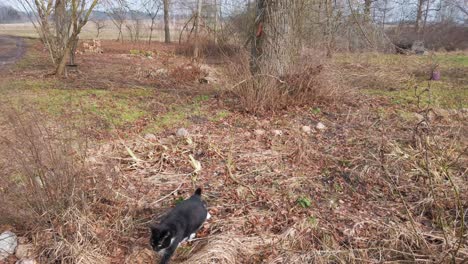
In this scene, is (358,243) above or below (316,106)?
below

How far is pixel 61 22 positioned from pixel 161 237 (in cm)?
885

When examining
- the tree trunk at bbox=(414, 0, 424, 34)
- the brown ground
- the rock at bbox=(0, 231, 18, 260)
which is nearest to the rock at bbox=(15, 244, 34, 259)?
the rock at bbox=(0, 231, 18, 260)

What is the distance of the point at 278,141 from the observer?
5.44 metres

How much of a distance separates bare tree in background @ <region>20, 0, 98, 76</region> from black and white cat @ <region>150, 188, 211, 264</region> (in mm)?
8022

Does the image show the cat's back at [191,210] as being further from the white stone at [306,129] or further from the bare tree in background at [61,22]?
the bare tree in background at [61,22]

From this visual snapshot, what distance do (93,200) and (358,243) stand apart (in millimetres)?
2648


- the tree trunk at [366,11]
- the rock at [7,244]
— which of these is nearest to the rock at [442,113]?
the tree trunk at [366,11]

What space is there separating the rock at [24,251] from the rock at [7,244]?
0.14 feet

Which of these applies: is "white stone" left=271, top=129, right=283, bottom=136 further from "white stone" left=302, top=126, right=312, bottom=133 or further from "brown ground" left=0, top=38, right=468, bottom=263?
"white stone" left=302, top=126, right=312, bottom=133

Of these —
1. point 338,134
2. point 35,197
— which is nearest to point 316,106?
point 338,134

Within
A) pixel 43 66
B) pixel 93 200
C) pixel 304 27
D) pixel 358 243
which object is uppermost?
pixel 304 27

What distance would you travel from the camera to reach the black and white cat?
2633mm

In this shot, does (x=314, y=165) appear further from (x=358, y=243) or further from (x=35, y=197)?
(x=35, y=197)

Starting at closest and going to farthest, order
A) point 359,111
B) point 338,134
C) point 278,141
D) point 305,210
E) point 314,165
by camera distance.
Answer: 1. point 305,210
2. point 314,165
3. point 278,141
4. point 338,134
5. point 359,111
